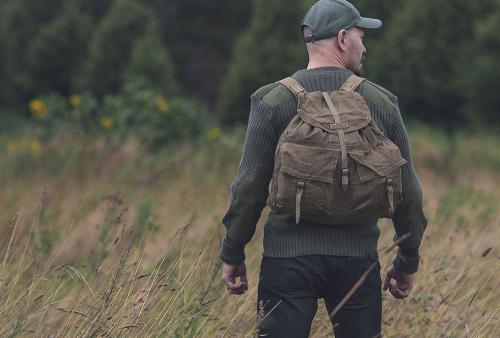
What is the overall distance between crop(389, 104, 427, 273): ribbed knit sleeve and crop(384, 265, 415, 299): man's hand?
3 cm

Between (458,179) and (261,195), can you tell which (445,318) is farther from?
(458,179)

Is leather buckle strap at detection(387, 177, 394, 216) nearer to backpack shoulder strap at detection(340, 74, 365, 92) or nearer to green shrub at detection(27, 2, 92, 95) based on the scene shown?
backpack shoulder strap at detection(340, 74, 365, 92)

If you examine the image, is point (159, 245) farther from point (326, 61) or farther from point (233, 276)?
point (326, 61)

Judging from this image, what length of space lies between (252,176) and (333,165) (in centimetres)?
30

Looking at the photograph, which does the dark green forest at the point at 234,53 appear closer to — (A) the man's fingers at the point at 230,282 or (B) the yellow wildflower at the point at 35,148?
(B) the yellow wildflower at the point at 35,148

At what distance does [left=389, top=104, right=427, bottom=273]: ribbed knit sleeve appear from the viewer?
300 centimetres

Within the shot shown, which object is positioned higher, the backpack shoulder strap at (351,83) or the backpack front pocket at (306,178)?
the backpack shoulder strap at (351,83)

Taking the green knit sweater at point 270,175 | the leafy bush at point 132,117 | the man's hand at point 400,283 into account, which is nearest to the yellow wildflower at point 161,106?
the leafy bush at point 132,117

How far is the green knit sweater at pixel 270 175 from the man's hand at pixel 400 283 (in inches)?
10.5

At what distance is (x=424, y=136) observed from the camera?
661 inches

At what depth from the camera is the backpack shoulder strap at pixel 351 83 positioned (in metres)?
2.90

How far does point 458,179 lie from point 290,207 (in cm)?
958

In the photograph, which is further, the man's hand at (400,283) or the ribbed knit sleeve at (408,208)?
the man's hand at (400,283)

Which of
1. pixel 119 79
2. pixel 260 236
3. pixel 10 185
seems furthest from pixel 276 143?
pixel 119 79
